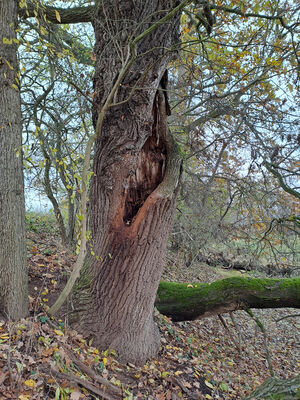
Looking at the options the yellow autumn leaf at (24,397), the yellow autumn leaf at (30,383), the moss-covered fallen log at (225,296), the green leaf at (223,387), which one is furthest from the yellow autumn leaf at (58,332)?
the green leaf at (223,387)

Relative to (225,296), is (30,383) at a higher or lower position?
lower

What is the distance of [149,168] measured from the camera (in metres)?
3.52

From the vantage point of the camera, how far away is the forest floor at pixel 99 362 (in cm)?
233

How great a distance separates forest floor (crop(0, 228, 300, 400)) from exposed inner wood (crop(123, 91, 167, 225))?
143cm

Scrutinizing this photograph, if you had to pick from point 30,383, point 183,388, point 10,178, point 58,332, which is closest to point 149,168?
point 10,178

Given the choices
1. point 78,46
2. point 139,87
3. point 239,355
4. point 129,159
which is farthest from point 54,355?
point 78,46

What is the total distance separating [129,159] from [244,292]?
274 centimetres

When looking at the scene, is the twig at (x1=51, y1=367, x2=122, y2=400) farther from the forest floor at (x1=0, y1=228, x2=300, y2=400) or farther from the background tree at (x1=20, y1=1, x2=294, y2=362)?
the background tree at (x1=20, y1=1, x2=294, y2=362)

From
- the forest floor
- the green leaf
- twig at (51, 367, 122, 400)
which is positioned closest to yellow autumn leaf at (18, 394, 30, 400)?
the forest floor

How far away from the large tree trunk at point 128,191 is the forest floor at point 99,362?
33 cm

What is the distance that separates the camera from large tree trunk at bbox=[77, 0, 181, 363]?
3.25m

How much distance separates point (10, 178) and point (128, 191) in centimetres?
122

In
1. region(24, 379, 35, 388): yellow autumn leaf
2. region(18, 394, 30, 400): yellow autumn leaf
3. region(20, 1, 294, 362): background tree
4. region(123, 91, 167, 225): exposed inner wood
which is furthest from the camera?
region(123, 91, 167, 225): exposed inner wood

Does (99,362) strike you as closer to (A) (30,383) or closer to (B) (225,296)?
(A) (30,383)
